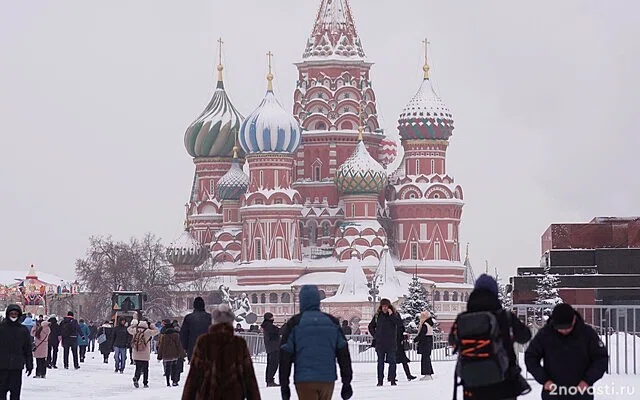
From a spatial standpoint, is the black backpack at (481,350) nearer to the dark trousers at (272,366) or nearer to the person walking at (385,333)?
the person walking at (385,333)

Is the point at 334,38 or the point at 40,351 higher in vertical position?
the point at 334,38

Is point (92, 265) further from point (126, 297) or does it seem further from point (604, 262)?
point (604, 262)


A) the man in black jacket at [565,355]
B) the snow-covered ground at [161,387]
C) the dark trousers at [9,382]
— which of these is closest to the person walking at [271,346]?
the snow-covered ground at [161,387]

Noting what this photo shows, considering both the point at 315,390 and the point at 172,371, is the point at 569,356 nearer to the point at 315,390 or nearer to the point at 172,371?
the point at 315,390

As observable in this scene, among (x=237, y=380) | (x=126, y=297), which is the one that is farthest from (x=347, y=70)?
(x=237, y=380)

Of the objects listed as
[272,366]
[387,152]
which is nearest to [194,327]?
[272,366]

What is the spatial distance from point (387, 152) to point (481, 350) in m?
85.2

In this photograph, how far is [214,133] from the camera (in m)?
94.7

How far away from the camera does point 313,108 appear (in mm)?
91938

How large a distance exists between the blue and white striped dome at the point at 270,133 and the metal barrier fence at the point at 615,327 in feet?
215

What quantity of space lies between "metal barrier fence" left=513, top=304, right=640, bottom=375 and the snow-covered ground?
639 mm

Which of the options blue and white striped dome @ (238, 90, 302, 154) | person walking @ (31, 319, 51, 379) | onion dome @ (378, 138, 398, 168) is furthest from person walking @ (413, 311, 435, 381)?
onion dome @ (378, 138, 398, 168)

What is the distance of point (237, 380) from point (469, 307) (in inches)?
64.1

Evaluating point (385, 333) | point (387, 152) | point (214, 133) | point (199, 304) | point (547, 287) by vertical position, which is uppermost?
point (214, 133)
